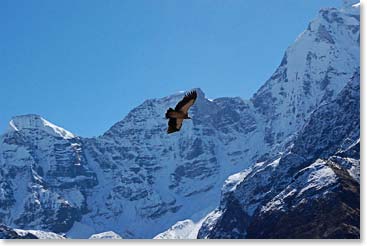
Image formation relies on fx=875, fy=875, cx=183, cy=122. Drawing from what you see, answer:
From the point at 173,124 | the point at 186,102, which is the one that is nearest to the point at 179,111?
the point at 186,102

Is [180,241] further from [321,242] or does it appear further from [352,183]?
[352,183]

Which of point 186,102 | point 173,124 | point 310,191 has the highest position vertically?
point 310,191

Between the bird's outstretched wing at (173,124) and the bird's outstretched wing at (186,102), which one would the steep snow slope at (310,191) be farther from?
the bird's outstretched wing at (186,102)

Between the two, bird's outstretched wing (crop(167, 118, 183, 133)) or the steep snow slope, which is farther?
the steep snow slope

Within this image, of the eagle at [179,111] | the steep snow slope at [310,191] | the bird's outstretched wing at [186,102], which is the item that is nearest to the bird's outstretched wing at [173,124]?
the eagle at [179,111]

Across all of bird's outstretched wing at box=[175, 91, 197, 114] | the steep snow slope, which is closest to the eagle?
bird's outstretched wing at box=[175, 91, 197, 114]

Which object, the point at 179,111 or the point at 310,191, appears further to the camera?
the point at 310,191

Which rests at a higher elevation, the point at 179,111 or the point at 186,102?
the point at 186,102

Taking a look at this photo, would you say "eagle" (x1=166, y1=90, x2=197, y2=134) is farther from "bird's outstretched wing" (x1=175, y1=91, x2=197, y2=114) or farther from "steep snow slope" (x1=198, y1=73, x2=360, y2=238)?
"steep snow slope" (x1=198, y1=73, x2=360, y2=238)

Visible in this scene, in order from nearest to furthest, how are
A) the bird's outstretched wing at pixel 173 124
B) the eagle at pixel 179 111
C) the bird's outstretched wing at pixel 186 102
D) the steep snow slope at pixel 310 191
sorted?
the eagle at pixel 179 111 → the bird's outstretched wing at pixel 186 102 → the bird's outstretched wing at pixel 173 124 → the steep snow slope at pixel 310 191

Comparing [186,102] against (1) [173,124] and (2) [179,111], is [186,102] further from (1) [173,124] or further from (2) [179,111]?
(1) [173,124]

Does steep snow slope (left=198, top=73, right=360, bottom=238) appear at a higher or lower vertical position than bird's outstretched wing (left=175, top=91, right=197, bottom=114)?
higher

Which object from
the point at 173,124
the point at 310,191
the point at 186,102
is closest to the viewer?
the point at 186,102

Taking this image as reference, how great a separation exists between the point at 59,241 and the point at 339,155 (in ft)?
379
